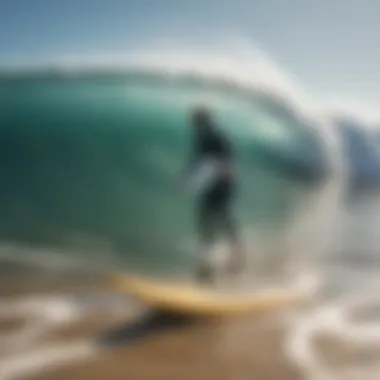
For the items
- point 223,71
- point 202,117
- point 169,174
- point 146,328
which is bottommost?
point 146,328

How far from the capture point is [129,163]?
1.67m

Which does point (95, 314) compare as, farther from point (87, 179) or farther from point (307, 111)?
point (307, 111)

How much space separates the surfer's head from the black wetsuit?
15mm

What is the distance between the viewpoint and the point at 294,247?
167 centimetres

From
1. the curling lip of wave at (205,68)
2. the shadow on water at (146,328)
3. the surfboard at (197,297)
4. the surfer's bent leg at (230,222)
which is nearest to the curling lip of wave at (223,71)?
the curling lip of wave at (205,68)

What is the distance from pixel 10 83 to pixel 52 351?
2.42ft

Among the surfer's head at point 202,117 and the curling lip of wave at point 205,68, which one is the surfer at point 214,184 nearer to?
the surfer's head at point 202,117

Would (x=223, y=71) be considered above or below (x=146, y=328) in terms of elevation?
above

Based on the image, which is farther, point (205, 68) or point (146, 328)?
point (205, 68)

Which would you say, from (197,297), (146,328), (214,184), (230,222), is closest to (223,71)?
(214,184)

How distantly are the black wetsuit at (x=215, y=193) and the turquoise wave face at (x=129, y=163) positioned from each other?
3 cm

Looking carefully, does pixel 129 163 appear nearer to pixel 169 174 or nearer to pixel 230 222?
pixel 169 174

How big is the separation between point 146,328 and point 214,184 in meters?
0.42

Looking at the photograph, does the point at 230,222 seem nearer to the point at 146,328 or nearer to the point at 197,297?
the point at 197,297
